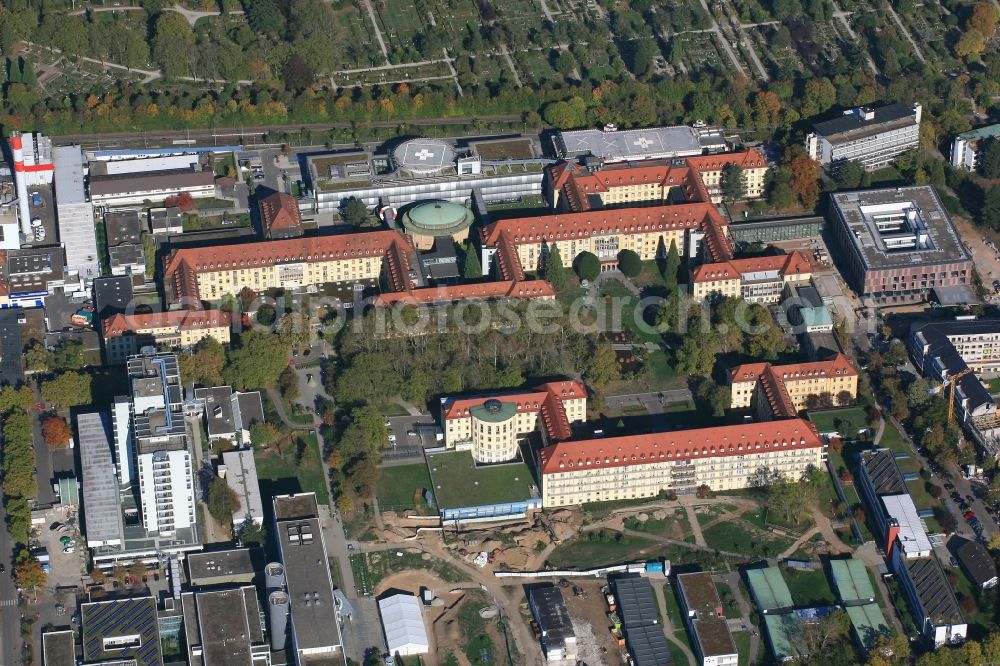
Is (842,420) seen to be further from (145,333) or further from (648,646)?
(145,333)

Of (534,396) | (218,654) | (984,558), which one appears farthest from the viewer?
(534,396)

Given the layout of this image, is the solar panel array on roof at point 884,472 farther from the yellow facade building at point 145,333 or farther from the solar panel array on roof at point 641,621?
the yellow facade building at point 145,333

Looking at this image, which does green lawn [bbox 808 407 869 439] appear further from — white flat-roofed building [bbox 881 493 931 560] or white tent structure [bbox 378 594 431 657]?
white tent structure [bbox 378 594 431 657]

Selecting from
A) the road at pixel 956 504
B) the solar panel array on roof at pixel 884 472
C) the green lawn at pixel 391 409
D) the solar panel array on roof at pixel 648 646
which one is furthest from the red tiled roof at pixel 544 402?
the road at pixel 956 504

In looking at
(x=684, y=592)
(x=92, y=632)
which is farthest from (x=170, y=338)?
(x=684, y=592)

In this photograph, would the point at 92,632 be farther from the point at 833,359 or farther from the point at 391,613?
the point at 833,359

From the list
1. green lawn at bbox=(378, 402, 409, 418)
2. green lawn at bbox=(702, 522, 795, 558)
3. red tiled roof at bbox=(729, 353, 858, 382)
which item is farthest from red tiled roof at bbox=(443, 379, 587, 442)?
green lawn at bbox=(702, 522, 795, 558)
